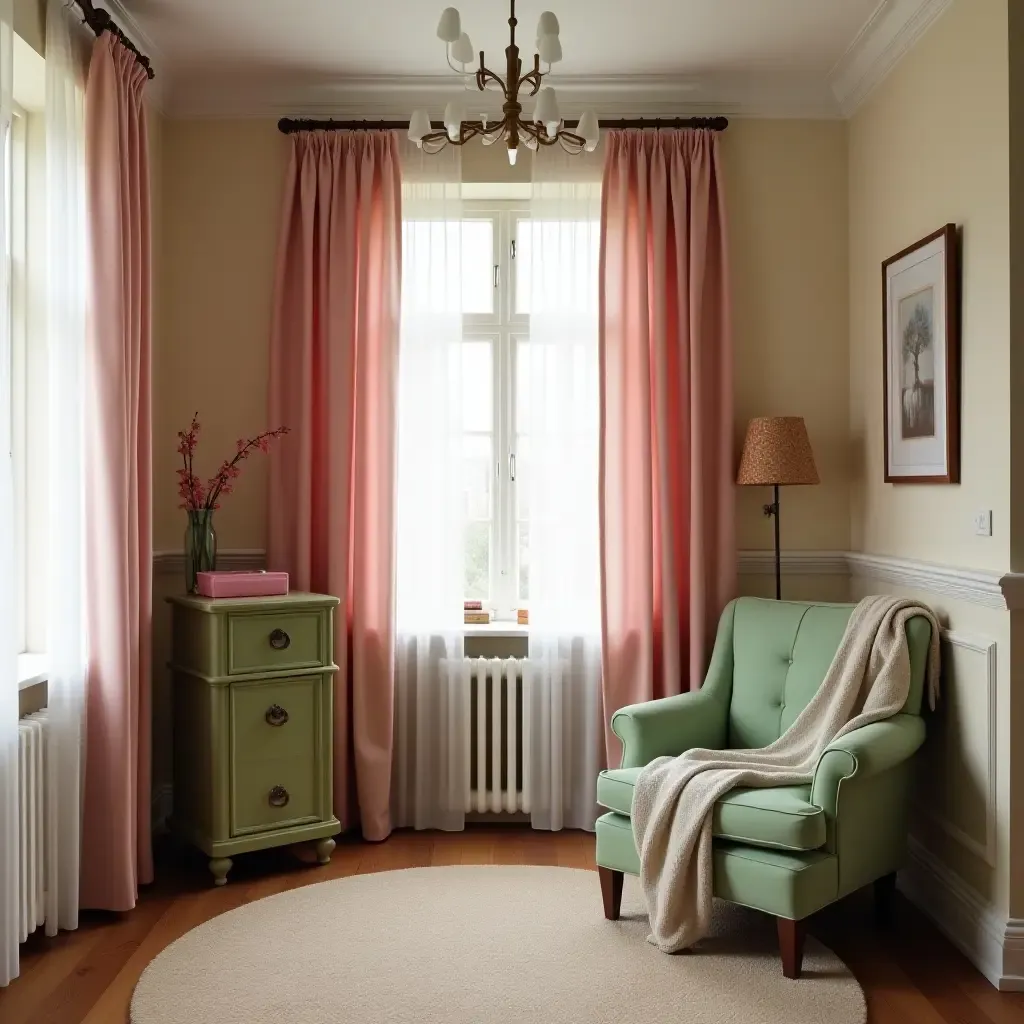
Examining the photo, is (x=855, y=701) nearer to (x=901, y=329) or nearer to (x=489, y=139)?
(x=901, y=329)

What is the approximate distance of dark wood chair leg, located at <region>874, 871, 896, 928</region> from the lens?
10.5 feet

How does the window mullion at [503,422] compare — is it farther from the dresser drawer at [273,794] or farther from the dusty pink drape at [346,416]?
the dresser drawer at [273,794]

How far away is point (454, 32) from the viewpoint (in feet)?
8.10

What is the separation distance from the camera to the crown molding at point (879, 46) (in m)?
3.36

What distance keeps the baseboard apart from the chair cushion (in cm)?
55

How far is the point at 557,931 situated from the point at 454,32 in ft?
7.86

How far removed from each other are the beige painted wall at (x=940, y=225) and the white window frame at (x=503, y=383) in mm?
1306

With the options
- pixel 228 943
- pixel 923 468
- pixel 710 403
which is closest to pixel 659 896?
pixel 228 943

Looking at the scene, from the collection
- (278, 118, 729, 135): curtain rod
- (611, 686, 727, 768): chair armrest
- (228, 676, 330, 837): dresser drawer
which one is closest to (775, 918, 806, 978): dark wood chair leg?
(611, 686, 727, 768): chair armrest

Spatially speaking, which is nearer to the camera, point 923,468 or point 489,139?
point 489,139

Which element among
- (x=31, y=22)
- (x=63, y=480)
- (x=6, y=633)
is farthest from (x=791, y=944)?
(x=31, y=22)

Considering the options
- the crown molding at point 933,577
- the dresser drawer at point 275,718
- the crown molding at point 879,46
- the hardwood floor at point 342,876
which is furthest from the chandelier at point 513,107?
the hardwood floor at point 342,876

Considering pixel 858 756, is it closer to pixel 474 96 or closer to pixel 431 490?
pixel 431 490

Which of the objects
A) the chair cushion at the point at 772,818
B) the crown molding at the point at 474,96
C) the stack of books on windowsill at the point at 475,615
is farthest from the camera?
the stack of books on windowsill at the point at 475,615
